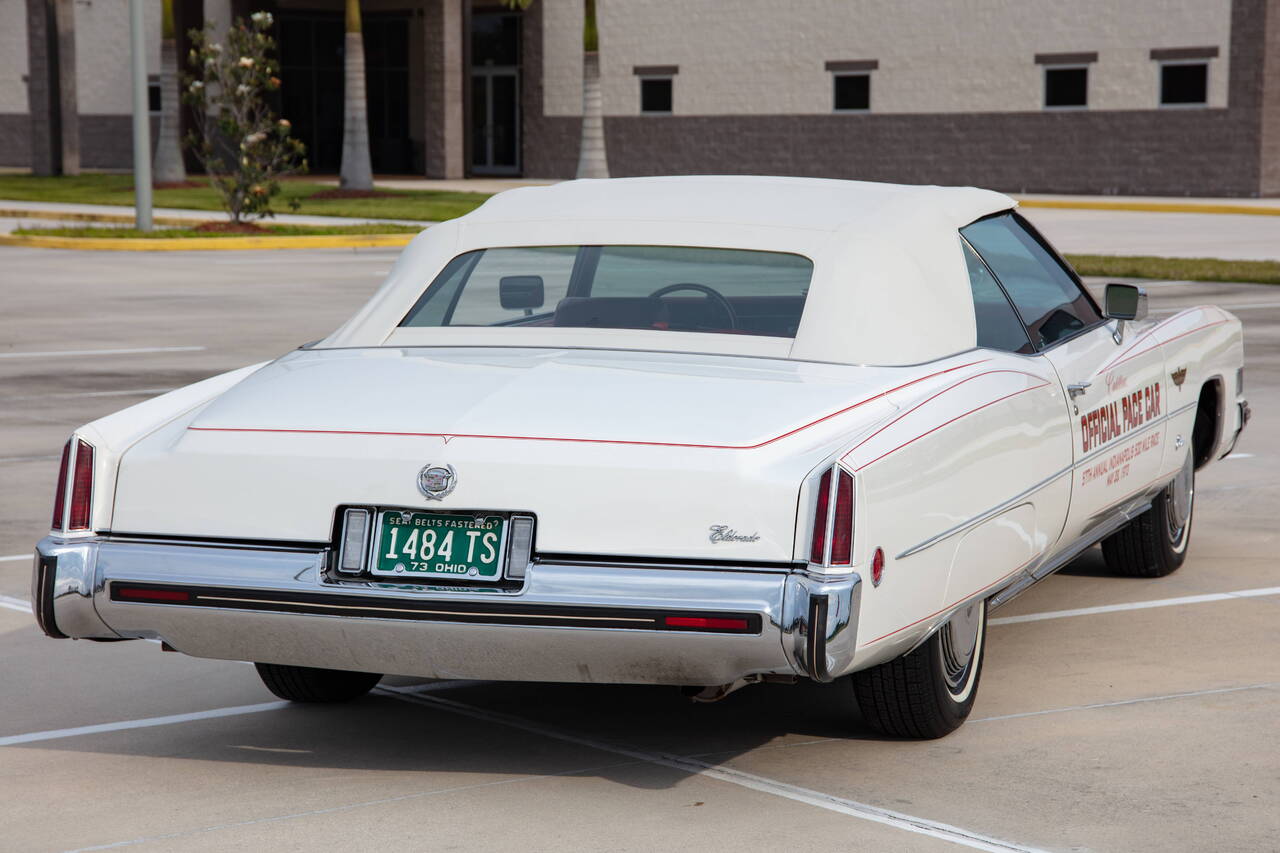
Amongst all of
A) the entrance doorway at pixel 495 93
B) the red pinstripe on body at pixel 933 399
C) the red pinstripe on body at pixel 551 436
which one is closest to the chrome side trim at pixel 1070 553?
the red pinstripe on body at pixel 933 399

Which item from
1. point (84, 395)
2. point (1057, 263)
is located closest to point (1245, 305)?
point (84, 395)

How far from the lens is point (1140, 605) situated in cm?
708

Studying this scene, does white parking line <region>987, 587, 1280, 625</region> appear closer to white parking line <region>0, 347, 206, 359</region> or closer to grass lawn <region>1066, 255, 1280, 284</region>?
white parking line <region>0, 347, 206, 359</region>

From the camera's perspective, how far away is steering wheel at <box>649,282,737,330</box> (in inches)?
232

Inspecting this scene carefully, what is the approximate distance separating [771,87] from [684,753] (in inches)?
1600

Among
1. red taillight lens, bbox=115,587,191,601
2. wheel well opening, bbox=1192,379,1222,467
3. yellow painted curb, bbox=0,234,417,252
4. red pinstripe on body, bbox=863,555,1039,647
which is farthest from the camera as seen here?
yellow painted curb, bbox=0,234,417,252

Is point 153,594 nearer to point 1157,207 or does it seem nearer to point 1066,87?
point 1157,207

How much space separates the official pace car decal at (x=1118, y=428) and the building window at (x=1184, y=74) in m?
33.9

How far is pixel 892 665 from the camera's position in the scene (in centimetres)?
512

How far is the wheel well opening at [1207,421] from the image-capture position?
7.73m

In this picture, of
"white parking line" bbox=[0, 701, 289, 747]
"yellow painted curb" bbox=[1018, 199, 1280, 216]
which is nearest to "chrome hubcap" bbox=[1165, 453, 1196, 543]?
"white parking line" bbox=[0, 701, 289, 747]

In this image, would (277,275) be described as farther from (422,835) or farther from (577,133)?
(577,133)

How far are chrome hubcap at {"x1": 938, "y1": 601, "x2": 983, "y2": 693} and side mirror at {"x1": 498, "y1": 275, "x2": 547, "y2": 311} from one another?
5.68 ft

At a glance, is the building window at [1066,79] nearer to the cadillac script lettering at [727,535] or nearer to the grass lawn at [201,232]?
the grass lawn at [201,232]
